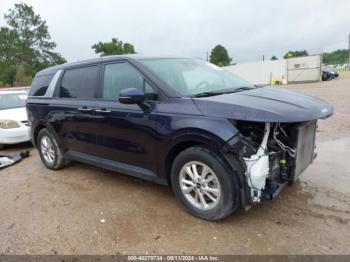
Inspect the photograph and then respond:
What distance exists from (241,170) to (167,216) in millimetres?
1108

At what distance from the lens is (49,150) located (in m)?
5.73

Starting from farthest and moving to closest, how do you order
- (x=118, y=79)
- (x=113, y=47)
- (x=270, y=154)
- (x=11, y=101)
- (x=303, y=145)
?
(x=113, y=47), (x=11, y=101), (x=118, y=79), (x=303, y=145), (x=270, y=154)

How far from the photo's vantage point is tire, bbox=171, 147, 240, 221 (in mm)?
3240

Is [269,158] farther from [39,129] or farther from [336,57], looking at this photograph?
[336,57]

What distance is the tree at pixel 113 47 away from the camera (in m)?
50.6

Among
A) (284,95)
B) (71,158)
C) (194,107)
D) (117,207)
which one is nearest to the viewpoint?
(194,107)

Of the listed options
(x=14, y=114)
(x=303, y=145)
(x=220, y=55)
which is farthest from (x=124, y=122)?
(x=220, y=55)

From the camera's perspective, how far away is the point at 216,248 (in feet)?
10.1

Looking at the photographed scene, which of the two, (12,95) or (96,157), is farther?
(12,95)

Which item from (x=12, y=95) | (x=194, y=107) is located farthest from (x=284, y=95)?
(x=12, y=95)

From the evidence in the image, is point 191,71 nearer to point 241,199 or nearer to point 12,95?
point 241,199

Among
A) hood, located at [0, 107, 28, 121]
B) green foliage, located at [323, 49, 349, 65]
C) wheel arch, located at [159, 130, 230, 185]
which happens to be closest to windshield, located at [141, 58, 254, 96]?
wheel arch, located at [159, 130, 230, 185]

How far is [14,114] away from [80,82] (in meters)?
4.13

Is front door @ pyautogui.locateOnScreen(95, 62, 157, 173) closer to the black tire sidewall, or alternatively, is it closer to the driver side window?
the driver side window
